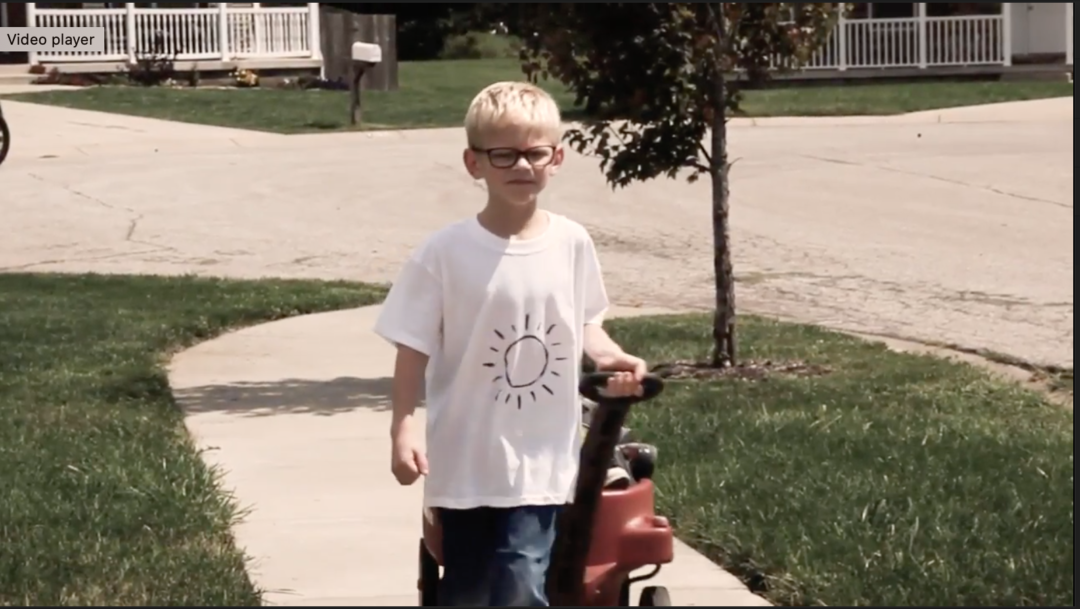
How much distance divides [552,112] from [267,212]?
12709 millimetres

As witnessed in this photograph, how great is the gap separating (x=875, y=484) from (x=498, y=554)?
2282mm

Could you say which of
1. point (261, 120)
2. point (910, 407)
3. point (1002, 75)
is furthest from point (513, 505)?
point (1002, 75)

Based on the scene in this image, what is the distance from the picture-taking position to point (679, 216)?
51.7 ft

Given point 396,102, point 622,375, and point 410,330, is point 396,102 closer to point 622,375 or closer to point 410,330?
point 410,330

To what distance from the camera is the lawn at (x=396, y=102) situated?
25859mm

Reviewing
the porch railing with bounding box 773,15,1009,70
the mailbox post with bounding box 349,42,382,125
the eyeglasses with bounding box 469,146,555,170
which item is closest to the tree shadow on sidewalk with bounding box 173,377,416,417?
the eyeglasses with bounding box 469,146,555,170

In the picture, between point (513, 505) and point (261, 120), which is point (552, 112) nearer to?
point (513, 505)

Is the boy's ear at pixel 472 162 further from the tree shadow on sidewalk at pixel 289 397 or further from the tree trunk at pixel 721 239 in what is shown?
the tree trunk at pixel 721 239

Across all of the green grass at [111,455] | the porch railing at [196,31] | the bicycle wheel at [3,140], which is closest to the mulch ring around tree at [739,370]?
the green grass at [111,455]

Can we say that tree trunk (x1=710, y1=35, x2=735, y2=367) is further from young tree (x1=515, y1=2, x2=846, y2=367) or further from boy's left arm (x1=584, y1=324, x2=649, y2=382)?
boy's left arm (x1=584, y1=324, x2=649, y2=382)

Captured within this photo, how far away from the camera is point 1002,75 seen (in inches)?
1330

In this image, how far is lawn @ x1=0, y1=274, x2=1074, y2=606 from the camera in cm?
503

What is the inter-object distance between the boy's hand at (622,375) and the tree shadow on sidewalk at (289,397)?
3.92 m

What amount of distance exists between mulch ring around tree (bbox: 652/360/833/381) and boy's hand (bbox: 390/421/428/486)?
14.8ft
